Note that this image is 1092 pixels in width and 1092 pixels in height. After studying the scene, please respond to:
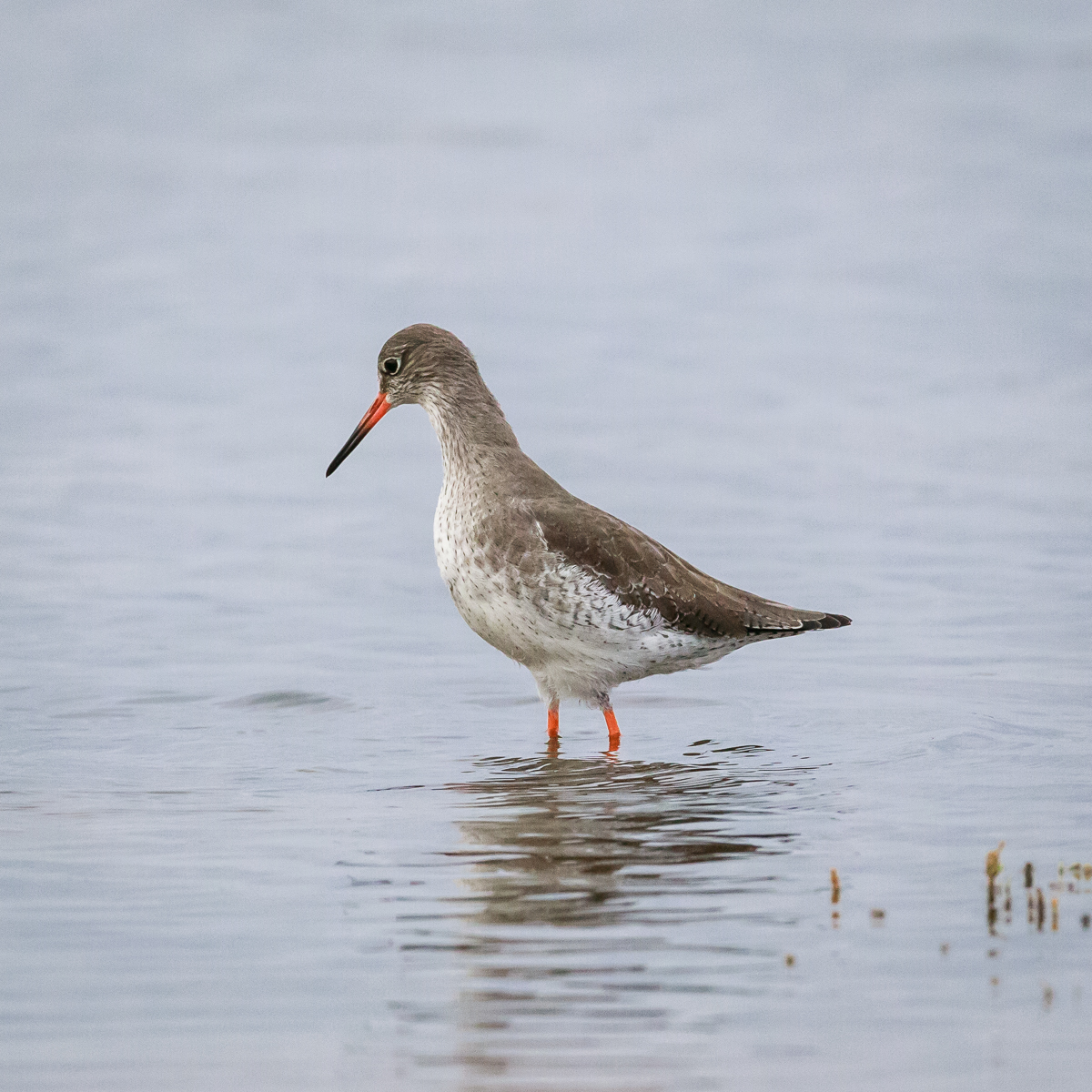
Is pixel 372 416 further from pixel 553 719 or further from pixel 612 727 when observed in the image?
pixel 612 727

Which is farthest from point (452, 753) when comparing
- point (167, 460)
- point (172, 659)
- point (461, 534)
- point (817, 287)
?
point (817, 287)

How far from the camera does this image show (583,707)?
11266 mm

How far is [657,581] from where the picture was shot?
986 cm

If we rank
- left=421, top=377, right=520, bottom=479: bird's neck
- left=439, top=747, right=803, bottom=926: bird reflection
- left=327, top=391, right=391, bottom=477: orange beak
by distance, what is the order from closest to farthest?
1. left=439, top=747, right=803, bottom=926: bird reflection
2. left=421, top=377, right=520, bottom=479: bird's neck
3. left=327, top=391, right=391, bottom=477: orange beak

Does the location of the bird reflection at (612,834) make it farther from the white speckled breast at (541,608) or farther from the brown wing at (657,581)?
the brown wing at (657,581)

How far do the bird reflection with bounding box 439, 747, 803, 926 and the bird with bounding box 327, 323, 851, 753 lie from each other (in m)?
0.56

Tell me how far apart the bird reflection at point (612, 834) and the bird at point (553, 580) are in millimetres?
560

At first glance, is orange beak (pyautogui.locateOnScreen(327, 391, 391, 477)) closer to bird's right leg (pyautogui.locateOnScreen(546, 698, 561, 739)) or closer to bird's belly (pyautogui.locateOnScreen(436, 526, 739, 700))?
bird's belly (pyautogui.locateOnScreen(436, 526, 739, 700))

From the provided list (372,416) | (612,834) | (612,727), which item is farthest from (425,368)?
(612,834)

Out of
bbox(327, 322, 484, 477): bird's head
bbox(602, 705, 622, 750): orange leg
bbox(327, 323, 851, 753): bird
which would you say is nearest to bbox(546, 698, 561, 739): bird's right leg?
bbox(327, 323, 851, 753): bird

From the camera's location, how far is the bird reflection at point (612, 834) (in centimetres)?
669

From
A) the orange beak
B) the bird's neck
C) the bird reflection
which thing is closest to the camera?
the bird reflection

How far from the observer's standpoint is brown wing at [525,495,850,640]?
9.59 m

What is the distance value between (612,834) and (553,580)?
189 centimetres
